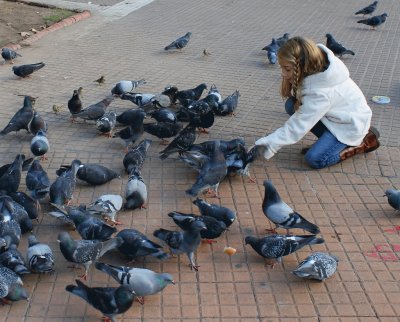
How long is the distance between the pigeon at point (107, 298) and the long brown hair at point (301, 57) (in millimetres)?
2958

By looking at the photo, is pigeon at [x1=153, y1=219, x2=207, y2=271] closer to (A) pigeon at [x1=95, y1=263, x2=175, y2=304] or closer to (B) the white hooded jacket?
(A) pigeon at [x1=95, y1=263, x2=175, y2=304]

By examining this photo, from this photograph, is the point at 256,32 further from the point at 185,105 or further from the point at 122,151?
the point at 122,151

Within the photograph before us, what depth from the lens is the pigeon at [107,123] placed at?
688cm

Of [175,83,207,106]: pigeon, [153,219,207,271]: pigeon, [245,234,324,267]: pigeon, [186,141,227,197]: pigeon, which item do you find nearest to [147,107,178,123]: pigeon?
[175,83,207,106]: pigeon

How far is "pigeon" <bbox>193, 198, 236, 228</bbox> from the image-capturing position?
16.5 ft

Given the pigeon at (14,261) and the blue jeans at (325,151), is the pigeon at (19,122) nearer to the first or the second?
the pigeon at (14,261)

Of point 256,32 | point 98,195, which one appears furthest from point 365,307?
point 256,32

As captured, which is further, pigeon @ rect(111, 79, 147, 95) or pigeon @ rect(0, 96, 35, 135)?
pigeon @ rect(111, 79, 147, 95)

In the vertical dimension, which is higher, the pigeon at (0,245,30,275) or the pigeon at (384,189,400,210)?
the pigeon at (0,245,30,275)

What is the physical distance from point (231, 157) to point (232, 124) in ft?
4.93

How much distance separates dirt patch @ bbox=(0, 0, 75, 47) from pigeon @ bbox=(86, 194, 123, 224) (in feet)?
21.1

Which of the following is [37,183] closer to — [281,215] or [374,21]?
[281,215]

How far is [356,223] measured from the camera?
17.4 ft

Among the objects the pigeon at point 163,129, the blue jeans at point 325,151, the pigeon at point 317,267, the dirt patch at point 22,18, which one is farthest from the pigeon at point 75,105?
the pigeon at point 317,267
